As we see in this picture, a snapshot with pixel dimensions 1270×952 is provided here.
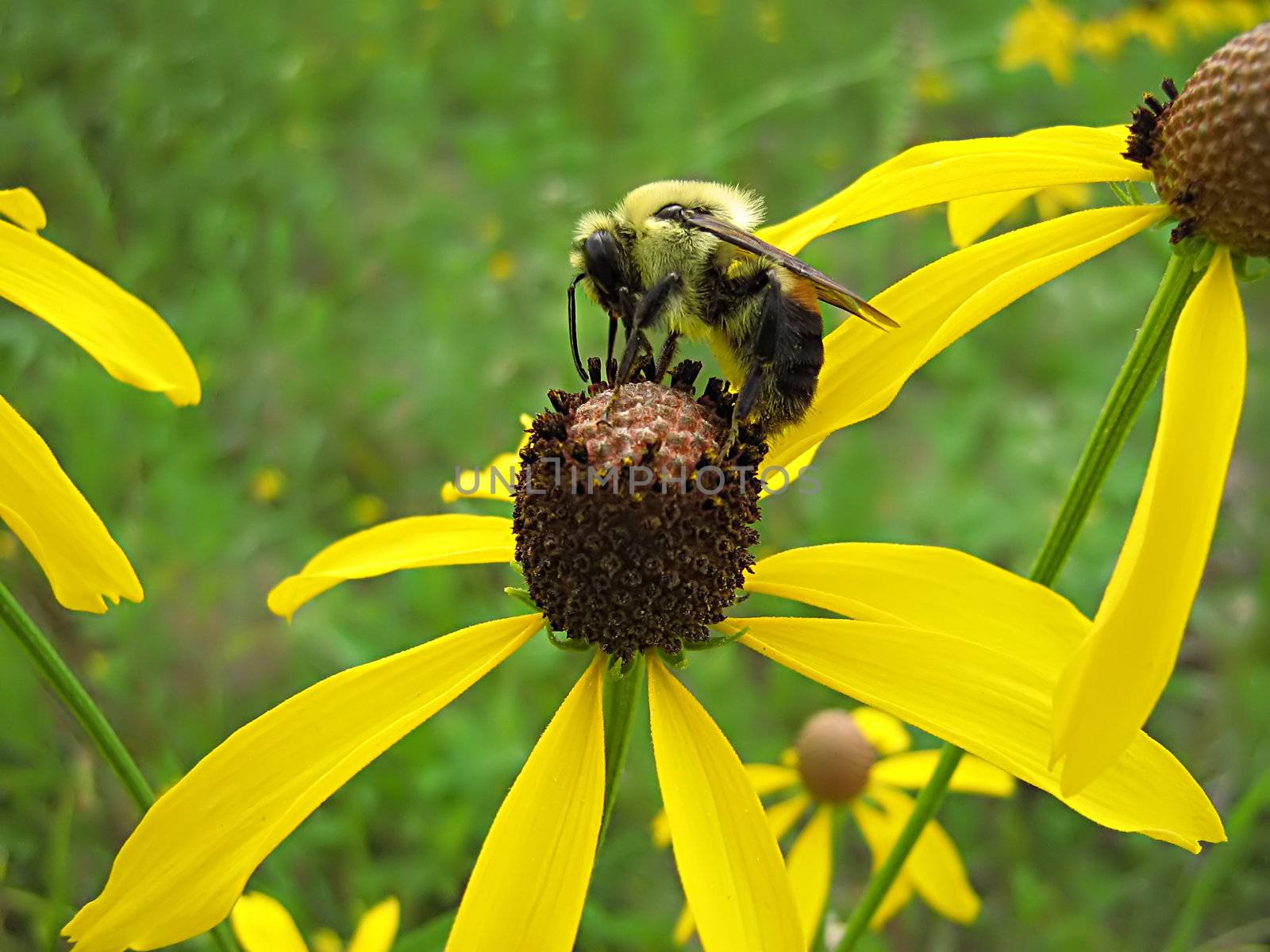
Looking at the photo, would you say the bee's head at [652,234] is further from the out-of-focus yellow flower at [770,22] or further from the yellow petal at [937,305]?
the out-of-focus yellow flower at [770,22]

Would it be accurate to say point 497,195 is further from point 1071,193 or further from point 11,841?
point 11,841

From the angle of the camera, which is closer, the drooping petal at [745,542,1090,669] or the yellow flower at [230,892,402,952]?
the drooping petal at [745,542,1090,669]

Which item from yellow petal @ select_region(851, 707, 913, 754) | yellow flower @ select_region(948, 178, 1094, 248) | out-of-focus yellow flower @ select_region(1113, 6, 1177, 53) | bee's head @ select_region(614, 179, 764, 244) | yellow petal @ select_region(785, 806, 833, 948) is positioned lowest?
yellow petal @ select_region(785, 806, 833, 948)

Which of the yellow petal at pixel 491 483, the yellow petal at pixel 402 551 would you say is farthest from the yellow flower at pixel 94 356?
the yellow petal at pixel 491 483

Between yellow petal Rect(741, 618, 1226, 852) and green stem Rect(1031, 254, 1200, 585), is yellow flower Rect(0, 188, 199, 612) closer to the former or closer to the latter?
yellow petal Rect(741, 618, 1226, 852)

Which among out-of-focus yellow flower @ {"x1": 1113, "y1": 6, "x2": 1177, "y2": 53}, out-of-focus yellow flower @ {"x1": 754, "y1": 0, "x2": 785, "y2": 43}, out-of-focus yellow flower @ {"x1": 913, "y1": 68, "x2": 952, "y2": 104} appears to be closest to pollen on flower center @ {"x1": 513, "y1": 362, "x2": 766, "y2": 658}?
out-of-focus yellow flower @ {"x1": 913, "y1": 68, "x2": 952, "y2": 104}

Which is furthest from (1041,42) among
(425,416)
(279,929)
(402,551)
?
(279,929)

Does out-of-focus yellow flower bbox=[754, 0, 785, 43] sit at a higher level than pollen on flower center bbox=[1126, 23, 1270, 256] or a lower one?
higher
